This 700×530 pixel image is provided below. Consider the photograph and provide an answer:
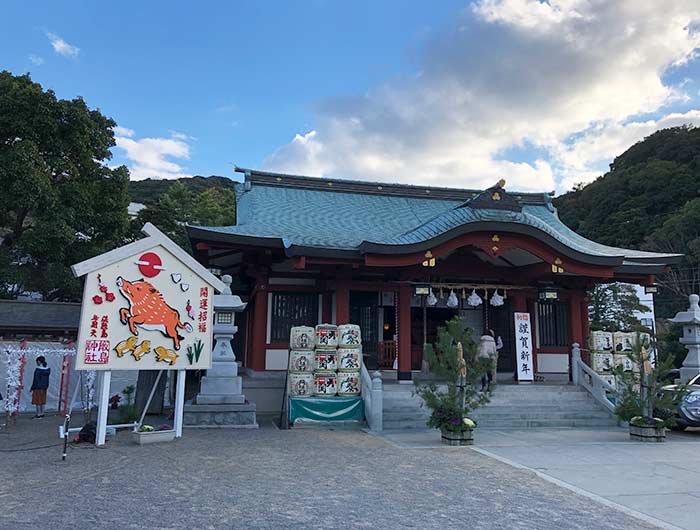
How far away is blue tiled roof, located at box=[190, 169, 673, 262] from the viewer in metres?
13.4

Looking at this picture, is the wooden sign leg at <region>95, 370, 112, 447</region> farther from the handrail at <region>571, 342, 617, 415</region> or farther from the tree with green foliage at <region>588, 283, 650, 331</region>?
the tree with green foliage at <region>588, 283, 650, 331</region>

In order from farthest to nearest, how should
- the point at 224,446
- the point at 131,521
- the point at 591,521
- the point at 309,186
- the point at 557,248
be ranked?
the point at 309,186 → the point at 557,248 → the point at 224,446 → the point at 591,521 → the point at 131,521

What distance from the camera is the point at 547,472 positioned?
7.12 metres

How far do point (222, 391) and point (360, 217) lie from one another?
27.9 ft

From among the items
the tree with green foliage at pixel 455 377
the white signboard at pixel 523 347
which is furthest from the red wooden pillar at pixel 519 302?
the tree with green foliage at pixel 455 377

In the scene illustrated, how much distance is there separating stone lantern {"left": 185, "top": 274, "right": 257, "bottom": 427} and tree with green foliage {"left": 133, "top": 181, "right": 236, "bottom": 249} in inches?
567

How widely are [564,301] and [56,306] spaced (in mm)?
16098

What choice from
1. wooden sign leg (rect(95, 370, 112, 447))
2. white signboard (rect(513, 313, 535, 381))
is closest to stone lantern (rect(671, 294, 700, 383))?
white signboard (rect(513, 313, 535, 381))

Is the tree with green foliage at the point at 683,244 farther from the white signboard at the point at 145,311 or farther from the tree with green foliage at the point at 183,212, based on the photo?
the white signboard at the point at 145,311

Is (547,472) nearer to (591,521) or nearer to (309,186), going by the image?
(591,521)

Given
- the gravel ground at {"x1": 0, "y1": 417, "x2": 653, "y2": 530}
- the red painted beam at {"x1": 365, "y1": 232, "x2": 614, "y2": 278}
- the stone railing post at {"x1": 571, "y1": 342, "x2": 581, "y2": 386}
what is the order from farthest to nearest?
the stone railing post at {"x1": 571, "y1": 342, "x2": 581, "y2": 386}
the red painted beam at {"x1": 365, "y1": 232, "x2": 614, "y2": 278}
the gravel ground at {"x1": 0, "y1": 417, "x2": 653, "y2": 530}

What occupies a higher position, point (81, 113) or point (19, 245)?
point (81, 113)

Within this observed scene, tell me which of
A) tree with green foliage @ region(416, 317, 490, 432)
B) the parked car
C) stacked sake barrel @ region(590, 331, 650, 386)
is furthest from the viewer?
stacked sake barrel @ region(590, 331, 650, 386)

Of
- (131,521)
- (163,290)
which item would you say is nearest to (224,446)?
(163,290)
